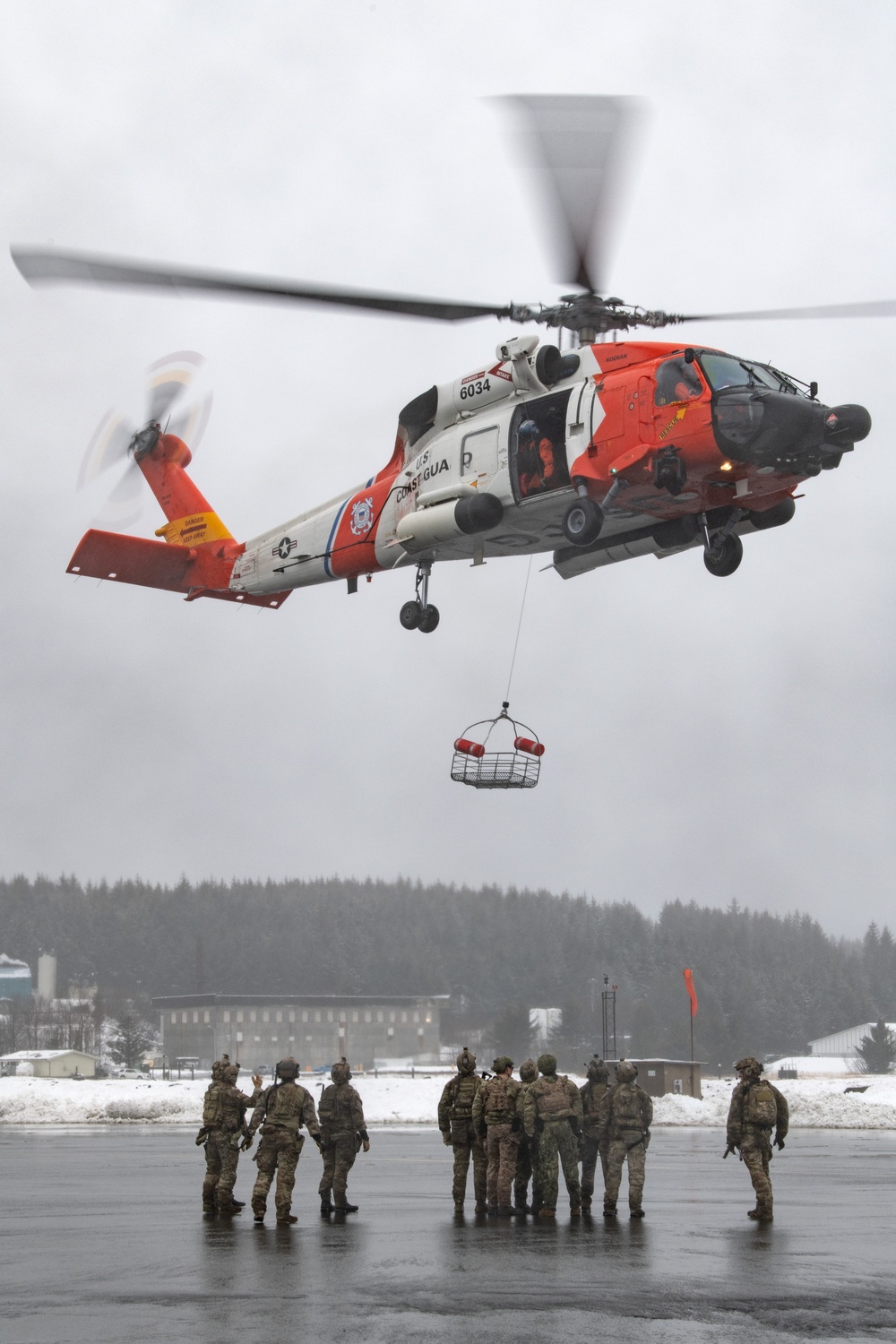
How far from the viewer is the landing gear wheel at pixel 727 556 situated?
18734 mm

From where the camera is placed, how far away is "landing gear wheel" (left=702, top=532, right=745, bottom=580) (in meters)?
18.7

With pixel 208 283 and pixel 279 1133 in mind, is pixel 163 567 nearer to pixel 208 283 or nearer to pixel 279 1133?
pixel 208 283

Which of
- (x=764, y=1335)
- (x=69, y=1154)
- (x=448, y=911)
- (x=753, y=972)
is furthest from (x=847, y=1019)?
(x=764, y=1335)

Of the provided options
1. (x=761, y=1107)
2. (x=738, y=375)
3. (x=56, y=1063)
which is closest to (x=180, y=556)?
(x=738, y=375)

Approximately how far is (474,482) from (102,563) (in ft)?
28.5

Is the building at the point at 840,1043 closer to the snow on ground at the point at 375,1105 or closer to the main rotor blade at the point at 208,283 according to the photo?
the snow on ground at the point at 375,1105

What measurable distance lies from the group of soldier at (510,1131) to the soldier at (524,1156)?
0.01m

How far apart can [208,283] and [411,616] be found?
5.99m

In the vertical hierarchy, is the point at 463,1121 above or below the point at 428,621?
below

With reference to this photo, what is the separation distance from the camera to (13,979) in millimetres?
107000

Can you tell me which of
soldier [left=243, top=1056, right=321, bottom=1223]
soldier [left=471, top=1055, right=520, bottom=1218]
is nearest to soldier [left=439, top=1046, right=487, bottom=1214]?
soldier [left=471, top=1055, right=520, bottom=1218]

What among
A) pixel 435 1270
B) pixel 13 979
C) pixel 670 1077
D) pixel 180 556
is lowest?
pixel 670 1077

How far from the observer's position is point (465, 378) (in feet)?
67.5

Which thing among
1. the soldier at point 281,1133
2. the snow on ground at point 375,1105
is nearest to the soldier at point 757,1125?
the soldier at point 281,1133
